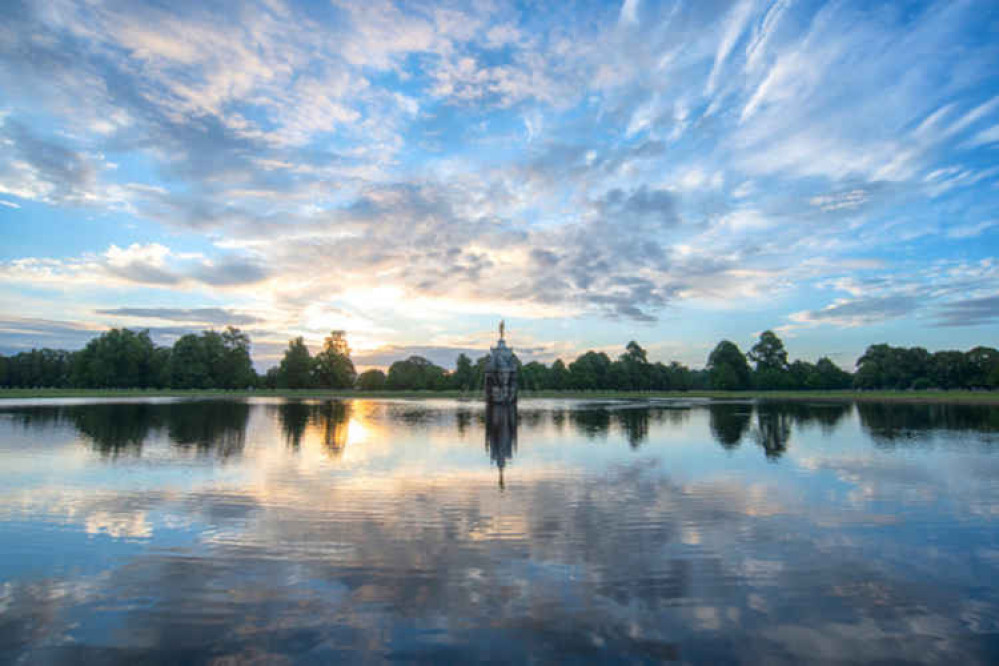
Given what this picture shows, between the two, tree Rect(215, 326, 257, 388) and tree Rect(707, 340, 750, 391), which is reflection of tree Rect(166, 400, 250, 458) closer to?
tree Rect(215, 326, 257, 388)

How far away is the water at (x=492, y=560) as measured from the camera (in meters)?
6.58

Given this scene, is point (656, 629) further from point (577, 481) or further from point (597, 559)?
point (577, 481)

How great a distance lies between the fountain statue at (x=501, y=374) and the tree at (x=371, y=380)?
113009 mm

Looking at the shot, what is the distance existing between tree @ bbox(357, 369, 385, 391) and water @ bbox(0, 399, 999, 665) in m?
149

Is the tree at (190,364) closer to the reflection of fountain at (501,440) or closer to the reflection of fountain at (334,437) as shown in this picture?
the reflection of fountain at (334,437)

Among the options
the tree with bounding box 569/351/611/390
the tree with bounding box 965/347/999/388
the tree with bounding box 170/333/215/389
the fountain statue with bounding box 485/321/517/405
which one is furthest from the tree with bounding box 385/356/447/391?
the tree with bounding box 965/347/999/388

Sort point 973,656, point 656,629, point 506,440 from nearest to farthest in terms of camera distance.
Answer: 1. point 973,656
2. point 656,629
3. point 506,440

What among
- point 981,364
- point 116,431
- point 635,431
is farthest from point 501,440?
point 981,364

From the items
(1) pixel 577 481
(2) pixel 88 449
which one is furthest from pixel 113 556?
(2) pixel 88 449

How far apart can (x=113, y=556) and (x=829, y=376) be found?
163566mm

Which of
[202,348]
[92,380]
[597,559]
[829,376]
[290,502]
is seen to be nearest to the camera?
[597,559]

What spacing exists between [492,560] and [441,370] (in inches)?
5797

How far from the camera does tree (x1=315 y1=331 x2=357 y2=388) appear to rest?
431 feet

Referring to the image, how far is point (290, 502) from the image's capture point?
45.5 ft
